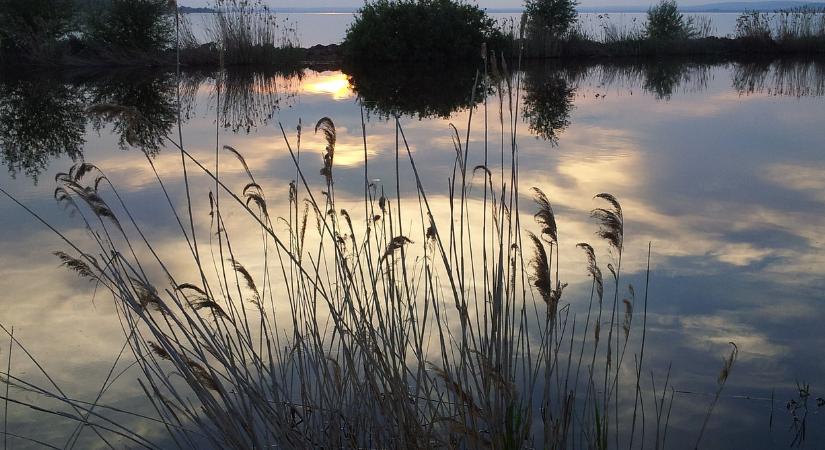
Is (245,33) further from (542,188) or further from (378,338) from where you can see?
(378,338)

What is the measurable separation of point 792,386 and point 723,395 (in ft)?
0.69

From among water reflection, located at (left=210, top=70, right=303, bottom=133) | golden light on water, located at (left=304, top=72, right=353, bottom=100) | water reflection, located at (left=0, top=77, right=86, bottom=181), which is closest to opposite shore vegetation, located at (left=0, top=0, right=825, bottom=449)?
water reflection, located at (left=0, top=77, right=86, bottom=181)

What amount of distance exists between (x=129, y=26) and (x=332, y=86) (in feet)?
15.1

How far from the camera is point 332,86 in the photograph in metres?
10.7

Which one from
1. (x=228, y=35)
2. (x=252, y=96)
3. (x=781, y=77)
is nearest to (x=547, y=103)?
(x=252, y=96)

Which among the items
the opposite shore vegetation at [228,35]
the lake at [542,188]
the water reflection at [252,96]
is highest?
the opposite shore vegetation at [228,35]

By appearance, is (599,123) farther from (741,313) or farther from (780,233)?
(741,313)

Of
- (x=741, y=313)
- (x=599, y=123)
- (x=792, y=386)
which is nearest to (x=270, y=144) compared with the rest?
(x=599, y=123)

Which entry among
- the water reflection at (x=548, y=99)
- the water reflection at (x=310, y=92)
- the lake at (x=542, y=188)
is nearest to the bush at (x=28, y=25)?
the water reflection at (x=310, y=92)

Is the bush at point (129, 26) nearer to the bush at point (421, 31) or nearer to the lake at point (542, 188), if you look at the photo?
the lake at point (542, 188)

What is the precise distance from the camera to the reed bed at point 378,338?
1539mm

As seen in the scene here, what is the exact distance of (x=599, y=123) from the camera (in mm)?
7508

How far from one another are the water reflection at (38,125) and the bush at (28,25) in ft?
8.17

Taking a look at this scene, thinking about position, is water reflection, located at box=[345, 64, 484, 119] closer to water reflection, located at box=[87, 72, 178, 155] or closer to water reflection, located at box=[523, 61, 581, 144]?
water reflection, located at box=[523, 61, 581, 144]
